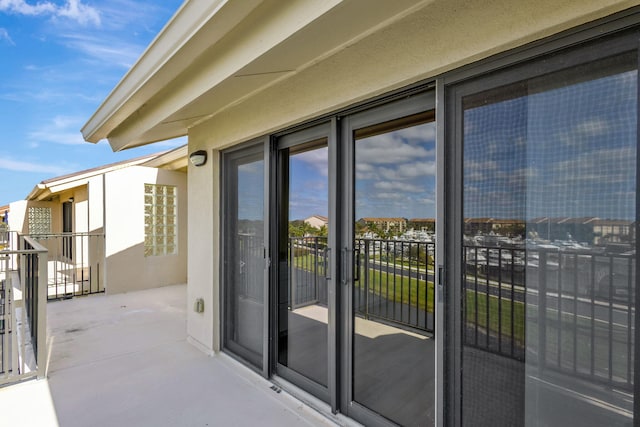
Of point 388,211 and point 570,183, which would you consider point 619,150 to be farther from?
point 388,211

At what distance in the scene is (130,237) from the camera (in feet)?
24.1

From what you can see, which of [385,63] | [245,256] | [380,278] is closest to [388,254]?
[380,278]

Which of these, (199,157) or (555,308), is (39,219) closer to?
(199,157)

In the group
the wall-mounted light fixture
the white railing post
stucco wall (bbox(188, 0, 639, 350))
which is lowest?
the white railing post

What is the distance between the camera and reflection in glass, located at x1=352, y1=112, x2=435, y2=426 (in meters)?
2.35

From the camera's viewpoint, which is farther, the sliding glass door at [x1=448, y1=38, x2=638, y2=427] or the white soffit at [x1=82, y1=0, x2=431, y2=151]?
the white soffit at [x1=82, y1=0, x2=431, y2=151]

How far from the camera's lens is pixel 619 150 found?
4.68ft

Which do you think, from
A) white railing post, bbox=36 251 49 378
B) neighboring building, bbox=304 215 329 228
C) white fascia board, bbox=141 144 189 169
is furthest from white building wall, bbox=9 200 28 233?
neighboring building, bbox=304 215 329 228

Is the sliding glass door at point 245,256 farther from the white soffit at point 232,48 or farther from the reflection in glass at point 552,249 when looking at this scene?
the reflection in glass at point 552,249

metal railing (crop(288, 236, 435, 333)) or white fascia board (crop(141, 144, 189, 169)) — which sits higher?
white fascia board (crop(141, 144, 189, 169))

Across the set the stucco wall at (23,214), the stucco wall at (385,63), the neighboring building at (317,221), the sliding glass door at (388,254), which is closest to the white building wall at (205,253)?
the stucco wall at (385,63)

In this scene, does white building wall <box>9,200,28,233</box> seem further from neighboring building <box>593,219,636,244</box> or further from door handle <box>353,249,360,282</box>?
neighboring building <box>593,219,636,244</box>

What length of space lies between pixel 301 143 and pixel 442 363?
2.09 meters

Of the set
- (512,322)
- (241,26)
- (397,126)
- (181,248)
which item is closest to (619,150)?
(512,322)
